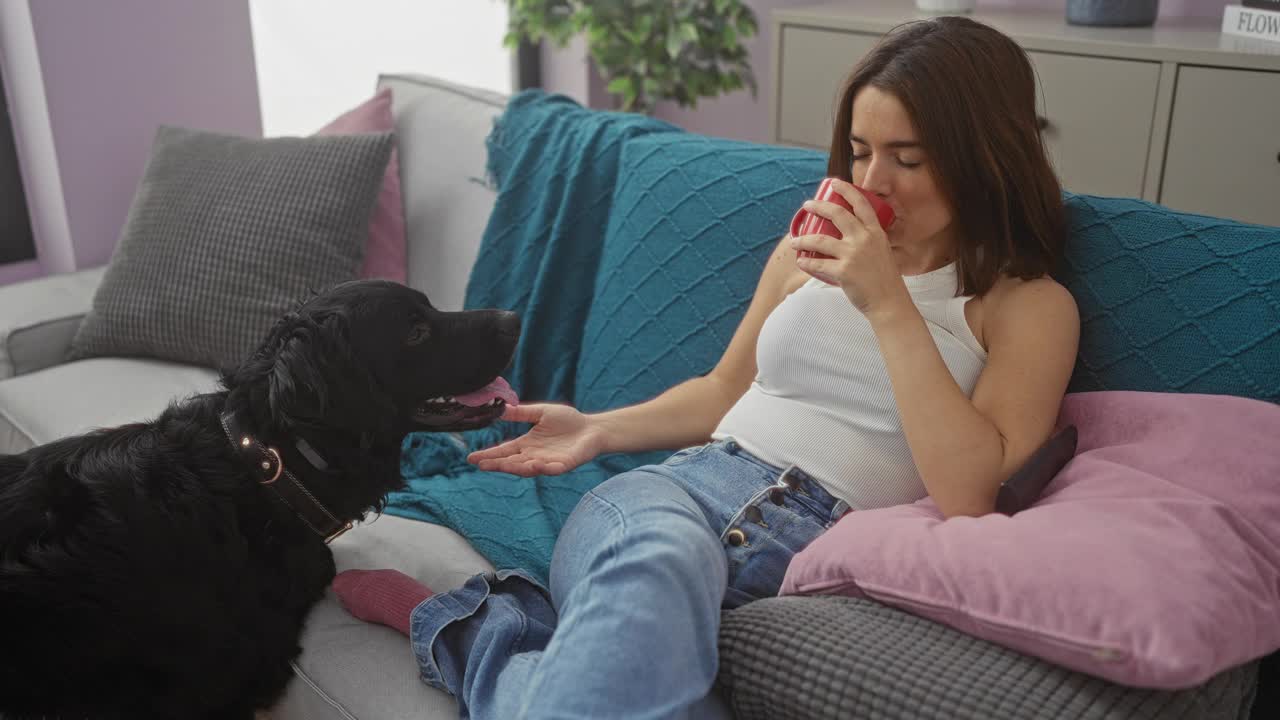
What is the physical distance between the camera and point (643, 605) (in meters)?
1.02

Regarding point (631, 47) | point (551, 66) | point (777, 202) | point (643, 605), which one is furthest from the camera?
point (551, 66)

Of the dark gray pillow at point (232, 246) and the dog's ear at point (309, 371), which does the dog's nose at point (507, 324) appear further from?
the dark gray pillow at point (232, 246)

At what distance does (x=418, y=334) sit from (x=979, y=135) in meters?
0.78

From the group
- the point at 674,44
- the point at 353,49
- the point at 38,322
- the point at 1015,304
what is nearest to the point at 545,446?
the point at 1015,304

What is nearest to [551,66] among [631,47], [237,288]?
[631,47]

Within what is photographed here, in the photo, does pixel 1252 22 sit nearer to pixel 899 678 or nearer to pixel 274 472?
pixel 899 678

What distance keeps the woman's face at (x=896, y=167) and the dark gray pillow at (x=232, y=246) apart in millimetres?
1229

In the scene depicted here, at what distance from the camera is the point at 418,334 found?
146 centimetres

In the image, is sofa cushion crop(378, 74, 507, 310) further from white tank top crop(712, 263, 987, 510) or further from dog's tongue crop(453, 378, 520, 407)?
white tank top crop(712, 263, 987, 510)

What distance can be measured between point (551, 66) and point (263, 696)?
10.5 feet

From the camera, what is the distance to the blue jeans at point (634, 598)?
991 mm

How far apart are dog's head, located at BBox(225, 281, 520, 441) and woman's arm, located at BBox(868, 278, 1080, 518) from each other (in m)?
0.58

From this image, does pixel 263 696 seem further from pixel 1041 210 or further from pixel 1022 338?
pixel 1041 210

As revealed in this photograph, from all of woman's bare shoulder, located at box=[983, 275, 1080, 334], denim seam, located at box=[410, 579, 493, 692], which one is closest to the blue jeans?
denim seam, located at box=[410, 579, 493, 692]
